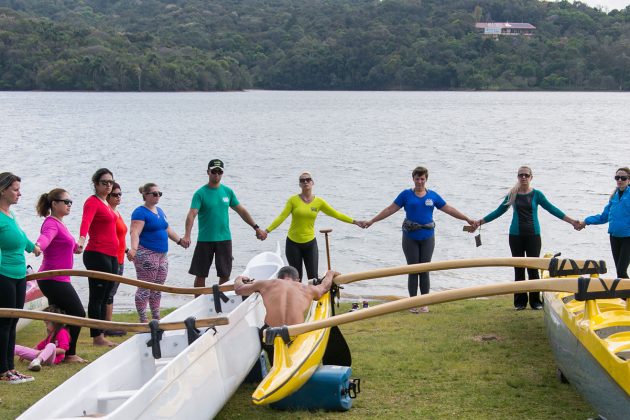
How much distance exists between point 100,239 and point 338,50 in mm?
116732

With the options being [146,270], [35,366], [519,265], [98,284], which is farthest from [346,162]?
[35,366]

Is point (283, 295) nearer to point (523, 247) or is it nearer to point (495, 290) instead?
point (495, 290)

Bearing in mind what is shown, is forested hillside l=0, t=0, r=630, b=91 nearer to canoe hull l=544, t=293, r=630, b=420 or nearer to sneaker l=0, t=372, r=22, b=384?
canoe hull l=544, t=293, r=630, b=420

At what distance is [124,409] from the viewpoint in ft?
16.6

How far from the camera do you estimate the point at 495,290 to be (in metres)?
6.55

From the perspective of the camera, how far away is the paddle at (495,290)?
641 cm

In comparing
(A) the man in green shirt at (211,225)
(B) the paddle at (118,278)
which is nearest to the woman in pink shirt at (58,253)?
(B) the paddle at (118,278)

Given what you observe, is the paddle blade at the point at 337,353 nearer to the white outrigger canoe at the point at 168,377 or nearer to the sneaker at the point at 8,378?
the white outrigger canoe at the point at 168,377

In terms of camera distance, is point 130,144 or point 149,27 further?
point 149,27

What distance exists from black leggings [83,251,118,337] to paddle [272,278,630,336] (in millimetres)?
2952

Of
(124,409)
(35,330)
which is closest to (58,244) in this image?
(35,330)

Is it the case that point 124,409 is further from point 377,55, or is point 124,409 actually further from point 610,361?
point 377,55

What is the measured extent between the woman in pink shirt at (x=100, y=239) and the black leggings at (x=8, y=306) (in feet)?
4.26

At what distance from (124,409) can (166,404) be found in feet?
1.89
